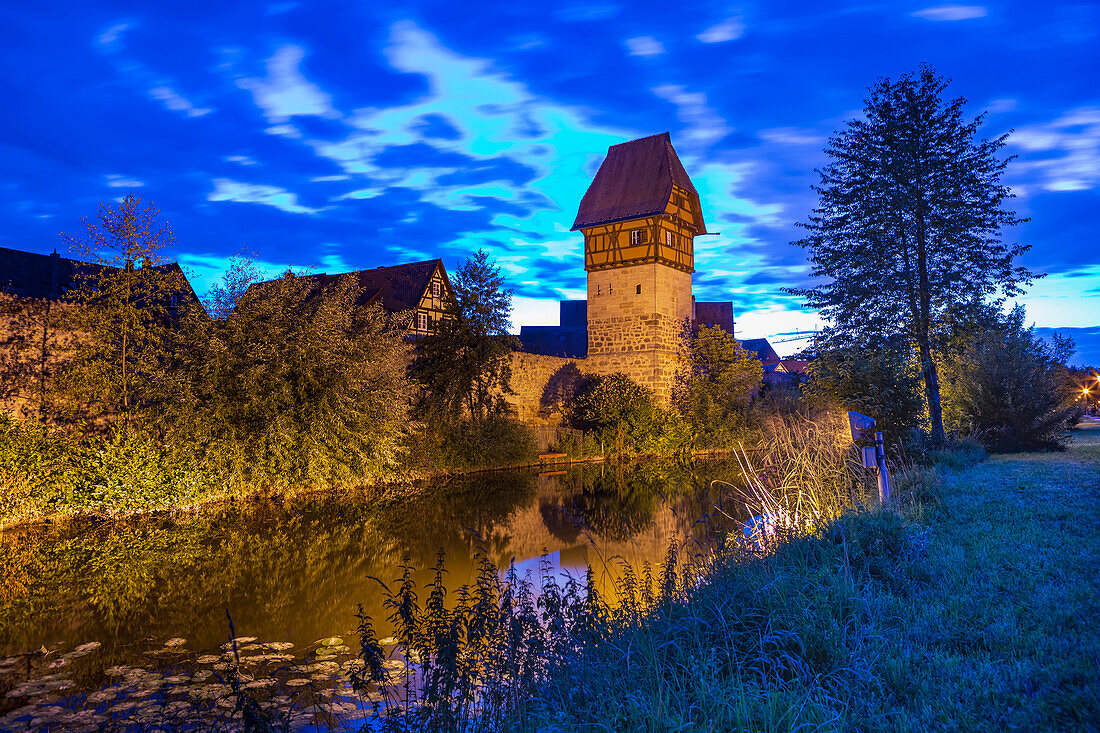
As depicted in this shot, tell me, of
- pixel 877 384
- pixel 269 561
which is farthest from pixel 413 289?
pixel 269 561

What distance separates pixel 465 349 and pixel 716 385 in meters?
→ 11.6

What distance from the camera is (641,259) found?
2434 centimetres

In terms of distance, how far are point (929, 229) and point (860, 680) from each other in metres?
13.4

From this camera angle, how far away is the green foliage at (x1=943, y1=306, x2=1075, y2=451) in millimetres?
12383

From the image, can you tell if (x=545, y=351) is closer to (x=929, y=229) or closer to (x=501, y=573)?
(x=929, y=229)

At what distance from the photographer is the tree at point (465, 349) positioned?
18016 millimetres

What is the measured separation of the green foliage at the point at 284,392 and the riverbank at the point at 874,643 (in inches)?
391

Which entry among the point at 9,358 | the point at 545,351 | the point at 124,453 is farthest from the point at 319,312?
the point at 545,351

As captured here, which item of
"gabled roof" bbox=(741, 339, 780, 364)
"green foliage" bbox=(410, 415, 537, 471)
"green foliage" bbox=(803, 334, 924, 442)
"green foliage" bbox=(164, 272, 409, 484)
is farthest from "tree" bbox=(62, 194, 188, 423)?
"gabled roof" bbox=(741, 339, 780, 364)

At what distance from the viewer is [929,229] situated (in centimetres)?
1342

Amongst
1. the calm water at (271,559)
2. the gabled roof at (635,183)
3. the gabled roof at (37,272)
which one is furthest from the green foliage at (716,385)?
the gabled roof at (37,272)

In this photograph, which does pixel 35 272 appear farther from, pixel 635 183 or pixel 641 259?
pixel 635 183

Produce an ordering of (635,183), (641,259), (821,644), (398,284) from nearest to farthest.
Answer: (821,644), (641,259), (635,183), (398,284)

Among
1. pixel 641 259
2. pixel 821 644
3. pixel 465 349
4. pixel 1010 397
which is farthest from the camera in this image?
pixel 641 259
